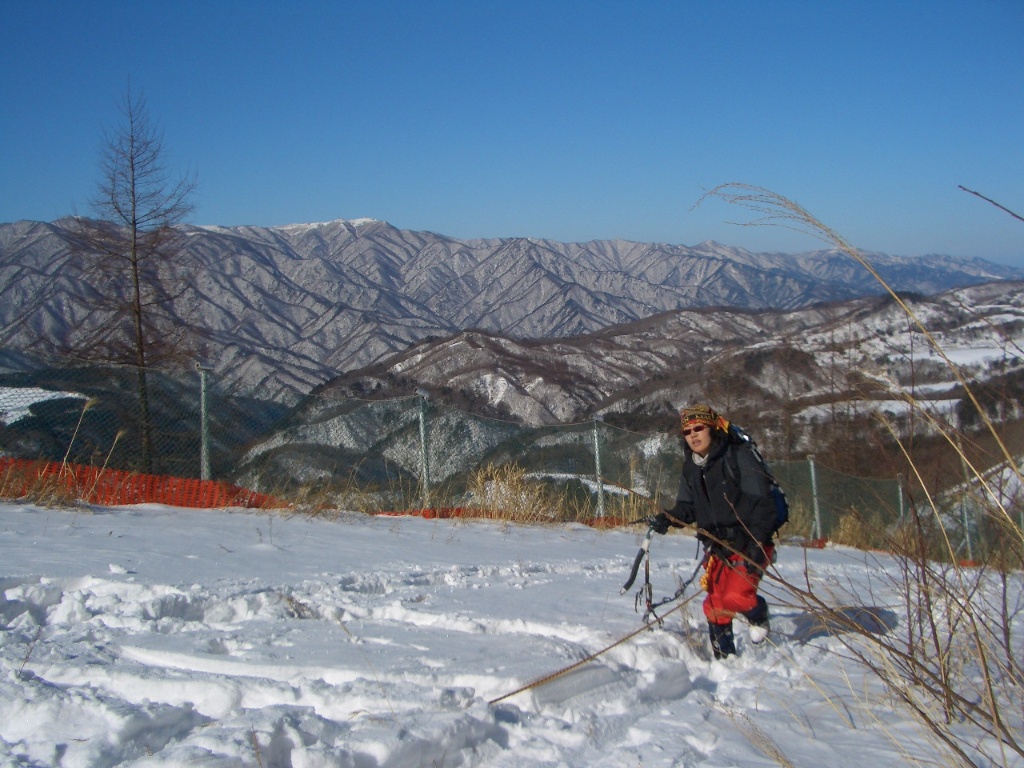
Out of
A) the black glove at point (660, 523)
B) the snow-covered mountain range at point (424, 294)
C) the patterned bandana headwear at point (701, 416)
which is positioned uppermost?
the snow-covered mountain range at point (424, 294)

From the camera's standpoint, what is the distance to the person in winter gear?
14.2 ft

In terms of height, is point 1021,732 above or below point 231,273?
below

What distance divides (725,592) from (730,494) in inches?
20.1

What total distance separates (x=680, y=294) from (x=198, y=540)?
7546 cm

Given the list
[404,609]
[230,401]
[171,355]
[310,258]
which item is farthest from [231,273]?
[404,609]

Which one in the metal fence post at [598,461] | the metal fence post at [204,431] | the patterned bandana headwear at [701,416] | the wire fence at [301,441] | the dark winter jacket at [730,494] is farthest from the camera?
Answer: the metal fence post at [598,461]

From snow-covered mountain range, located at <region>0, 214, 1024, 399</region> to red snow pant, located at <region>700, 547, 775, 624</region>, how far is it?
12.5 metres

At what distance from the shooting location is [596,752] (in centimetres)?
293

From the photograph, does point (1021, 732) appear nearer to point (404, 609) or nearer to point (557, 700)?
point (557, 700)

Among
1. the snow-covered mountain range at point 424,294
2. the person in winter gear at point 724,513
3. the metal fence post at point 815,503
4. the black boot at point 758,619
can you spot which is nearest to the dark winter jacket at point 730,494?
the person in winter gear at point 724,513

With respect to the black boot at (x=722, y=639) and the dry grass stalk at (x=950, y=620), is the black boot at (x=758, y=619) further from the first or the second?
the dry grass stalk at (x=950, y=620)

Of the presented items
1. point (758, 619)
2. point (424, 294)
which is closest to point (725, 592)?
point (758, 619)

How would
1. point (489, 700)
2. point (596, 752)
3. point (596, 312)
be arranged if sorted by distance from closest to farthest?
point (596, 752)
point (489, 700)
point (596, 312)

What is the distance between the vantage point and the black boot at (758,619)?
4.35m
